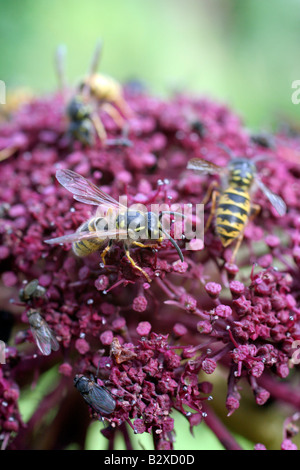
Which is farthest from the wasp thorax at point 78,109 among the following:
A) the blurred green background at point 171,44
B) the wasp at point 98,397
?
the blurred green background at point 171,44

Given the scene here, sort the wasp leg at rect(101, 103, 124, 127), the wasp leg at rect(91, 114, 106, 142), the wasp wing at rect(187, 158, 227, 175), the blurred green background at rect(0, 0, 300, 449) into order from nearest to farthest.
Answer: the wasp wing at rect(187, 158, 227, 175), the wasp leg at rect(91, 114, 106, 142), the wasp leg at rect(101, 103, 124, 127), the blurred green background at rect(0, 0, 300, 449)

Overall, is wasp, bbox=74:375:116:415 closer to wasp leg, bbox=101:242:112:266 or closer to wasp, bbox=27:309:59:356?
wasp, bbox=27:309:59:356

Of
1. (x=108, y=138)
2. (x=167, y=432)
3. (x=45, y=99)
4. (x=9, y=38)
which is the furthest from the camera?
(x=9, y=38)

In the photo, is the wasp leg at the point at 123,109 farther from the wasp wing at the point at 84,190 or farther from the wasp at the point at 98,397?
the wasp at the point at 98,397

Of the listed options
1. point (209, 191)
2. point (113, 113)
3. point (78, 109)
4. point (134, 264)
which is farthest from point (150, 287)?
point (113, 113)

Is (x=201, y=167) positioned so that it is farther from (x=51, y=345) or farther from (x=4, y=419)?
(x=4, y=419)

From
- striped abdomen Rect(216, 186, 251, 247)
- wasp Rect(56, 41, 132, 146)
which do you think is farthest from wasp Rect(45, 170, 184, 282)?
wasp Rect(56, 41, 132, 146)
